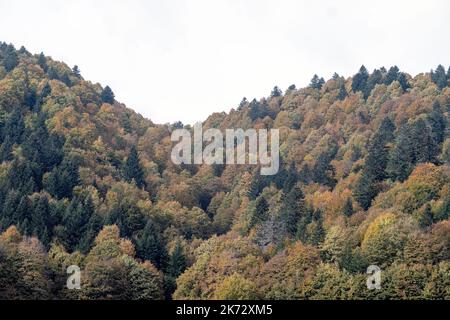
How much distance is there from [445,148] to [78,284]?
5342 centimetres

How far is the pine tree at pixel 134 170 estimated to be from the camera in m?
136

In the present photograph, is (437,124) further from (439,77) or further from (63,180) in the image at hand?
(63,180)

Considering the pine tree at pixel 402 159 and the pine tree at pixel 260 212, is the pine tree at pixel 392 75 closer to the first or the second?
the pine tree at pixel 402 159

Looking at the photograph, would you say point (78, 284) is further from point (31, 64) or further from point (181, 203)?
point (31, 64)

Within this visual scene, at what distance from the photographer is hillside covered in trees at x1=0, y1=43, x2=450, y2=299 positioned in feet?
268

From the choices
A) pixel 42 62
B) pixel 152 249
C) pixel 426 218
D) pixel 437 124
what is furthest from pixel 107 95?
pixel 426 218

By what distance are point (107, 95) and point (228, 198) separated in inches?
1917

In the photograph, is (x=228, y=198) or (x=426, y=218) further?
(x=228, y=198)

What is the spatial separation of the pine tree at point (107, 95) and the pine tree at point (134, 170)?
35971mm

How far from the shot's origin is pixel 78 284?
274 ft

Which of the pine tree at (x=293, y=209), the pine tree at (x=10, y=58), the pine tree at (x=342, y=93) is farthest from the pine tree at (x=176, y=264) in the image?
the pine tree at (x=342, y=93)

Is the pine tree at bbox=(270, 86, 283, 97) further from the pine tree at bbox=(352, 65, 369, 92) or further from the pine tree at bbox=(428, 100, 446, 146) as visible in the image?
the pine tree at bbox=(428, 100, 446, 146)

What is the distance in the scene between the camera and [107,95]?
173875mm
